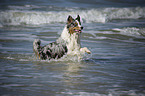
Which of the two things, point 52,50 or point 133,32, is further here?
point 133,32

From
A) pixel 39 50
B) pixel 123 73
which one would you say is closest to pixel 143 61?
pixel 123 73

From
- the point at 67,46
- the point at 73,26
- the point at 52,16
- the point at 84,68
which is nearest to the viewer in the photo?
the point at 84,68

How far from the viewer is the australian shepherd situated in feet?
24.9

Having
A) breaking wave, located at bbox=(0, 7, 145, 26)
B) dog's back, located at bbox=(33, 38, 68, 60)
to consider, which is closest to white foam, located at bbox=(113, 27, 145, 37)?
dog's back, located at bbox=(33, 38, 68, 60)

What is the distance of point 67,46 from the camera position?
7.75m

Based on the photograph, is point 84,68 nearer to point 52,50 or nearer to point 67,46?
point 67,46

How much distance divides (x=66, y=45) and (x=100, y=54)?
5.35 feet

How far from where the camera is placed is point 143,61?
310 inches

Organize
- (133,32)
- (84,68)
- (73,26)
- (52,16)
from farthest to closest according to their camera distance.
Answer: (52,16) < (133,32) < (73,26) < (84,68)

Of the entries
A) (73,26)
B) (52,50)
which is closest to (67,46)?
(52,50)

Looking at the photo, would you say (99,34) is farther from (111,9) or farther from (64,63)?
(111,9)

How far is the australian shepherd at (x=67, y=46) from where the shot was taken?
7584mm

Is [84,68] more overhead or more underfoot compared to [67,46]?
more underfoot

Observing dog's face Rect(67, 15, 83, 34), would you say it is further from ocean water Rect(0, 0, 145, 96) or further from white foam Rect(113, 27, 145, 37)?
white foam Rect(113, 27, 145, 37)
